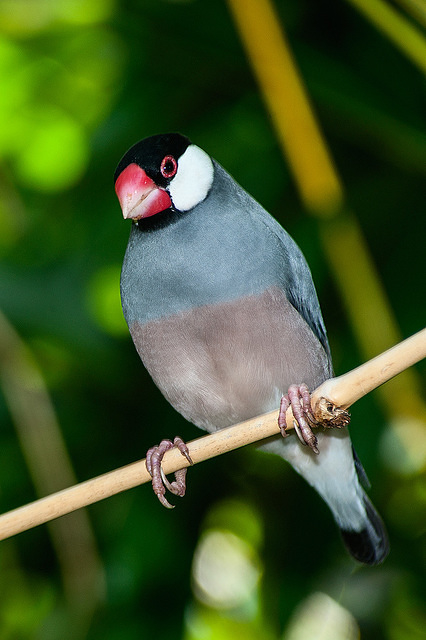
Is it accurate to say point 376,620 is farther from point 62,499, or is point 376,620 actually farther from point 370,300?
point 62,499

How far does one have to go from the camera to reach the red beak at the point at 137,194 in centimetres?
171

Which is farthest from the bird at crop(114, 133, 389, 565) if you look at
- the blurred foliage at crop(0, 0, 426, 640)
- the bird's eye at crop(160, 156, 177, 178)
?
the blurred foliage at crop(0, 0, 426, 640)

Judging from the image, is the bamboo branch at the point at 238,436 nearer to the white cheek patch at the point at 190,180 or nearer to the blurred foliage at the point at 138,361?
the white cheek patch at the point at 190,180

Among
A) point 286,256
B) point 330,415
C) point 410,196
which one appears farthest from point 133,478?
point 410,196

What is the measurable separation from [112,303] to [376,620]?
1.26 m

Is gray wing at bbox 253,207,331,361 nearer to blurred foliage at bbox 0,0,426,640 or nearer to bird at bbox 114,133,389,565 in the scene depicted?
bird at bbox 114,133,389,565

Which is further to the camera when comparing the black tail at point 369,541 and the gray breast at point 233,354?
the black tail at point 369,541

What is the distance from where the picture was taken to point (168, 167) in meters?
1.84

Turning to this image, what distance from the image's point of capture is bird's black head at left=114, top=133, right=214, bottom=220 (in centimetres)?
173

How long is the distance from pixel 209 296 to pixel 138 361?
942mm

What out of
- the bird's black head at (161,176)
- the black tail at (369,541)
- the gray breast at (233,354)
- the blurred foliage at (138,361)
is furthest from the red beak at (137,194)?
the black tail at (369,541)

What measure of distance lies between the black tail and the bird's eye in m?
0.95

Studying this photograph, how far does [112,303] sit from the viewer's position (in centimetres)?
269

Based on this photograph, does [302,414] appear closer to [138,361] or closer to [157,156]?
[157,156]
